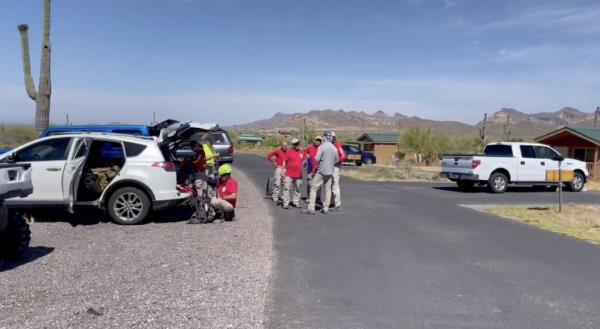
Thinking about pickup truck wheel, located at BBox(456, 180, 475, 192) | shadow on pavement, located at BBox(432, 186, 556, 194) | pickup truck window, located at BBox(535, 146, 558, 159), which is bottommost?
shadow on pavement, located at BBox(432, 186, 556, 194)

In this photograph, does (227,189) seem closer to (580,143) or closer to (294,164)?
(294,164)

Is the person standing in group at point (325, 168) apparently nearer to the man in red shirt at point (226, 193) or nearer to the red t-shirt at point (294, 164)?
the red t-shirt at point (294, 164)

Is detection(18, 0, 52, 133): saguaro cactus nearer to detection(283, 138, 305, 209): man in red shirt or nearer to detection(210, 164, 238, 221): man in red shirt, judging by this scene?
detection(210, 164, 238, 221): man in red shirt

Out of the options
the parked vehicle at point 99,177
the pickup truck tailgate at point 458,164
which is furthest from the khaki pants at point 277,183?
the pickup truck tailgate at point 458,164

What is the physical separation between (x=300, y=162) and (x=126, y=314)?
27.1ft

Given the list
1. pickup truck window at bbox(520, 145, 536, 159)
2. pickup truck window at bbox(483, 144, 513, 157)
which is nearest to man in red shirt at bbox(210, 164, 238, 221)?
pickup truck window at bbox(483, 144, 513, 157)

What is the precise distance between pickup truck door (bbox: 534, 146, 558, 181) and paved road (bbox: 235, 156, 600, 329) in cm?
913

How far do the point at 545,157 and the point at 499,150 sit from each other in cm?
180

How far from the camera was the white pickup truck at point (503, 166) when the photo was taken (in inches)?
727

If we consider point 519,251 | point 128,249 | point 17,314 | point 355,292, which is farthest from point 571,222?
point 17,314

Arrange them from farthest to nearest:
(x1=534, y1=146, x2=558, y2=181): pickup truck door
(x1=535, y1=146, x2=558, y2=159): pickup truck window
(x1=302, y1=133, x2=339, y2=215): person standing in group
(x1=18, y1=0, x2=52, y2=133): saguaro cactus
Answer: (x1=535, y1=146, x2=558, y2=159): pickup truck window, (x1=534, y1=146, x2=558, y2=181): pickup truck door, (x1=18, y1=0, x2=52, y2=133): saguaro cactus, (x1=302, y1=133, x2=339, y2=215): person standing in group

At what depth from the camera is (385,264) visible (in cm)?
707

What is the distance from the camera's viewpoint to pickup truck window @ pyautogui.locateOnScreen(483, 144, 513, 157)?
19141mm

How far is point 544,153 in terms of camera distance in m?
19.5
